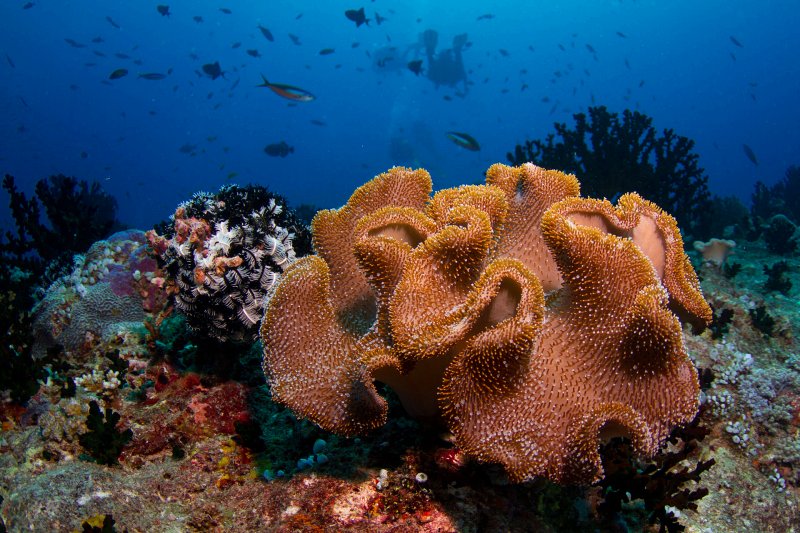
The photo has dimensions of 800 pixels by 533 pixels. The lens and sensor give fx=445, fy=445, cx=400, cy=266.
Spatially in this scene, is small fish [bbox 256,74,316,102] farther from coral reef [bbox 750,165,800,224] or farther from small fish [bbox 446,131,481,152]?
coral reef [bbox 750,165,800,224]

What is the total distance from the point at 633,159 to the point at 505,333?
10803 millimetres

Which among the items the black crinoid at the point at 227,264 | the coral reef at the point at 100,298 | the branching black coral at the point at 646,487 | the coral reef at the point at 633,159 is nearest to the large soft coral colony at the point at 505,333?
the branching black coral at the point at 646,487

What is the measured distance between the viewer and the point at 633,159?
10.9 metres

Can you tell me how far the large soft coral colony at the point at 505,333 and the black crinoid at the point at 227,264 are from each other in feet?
4.26

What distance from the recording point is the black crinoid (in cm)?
365

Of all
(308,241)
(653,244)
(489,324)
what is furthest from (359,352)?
(308,241)

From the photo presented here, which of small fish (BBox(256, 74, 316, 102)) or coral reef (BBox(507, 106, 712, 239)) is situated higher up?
small fish (BBox(256, 74, 316, 102))

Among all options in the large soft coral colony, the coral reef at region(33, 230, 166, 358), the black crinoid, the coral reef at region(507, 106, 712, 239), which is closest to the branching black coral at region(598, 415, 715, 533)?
the large soft coral colony

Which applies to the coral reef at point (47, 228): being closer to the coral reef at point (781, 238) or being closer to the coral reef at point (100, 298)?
the coral reef at point (100, 298)

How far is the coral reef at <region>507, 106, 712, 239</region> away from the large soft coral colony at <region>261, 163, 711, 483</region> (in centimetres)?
901

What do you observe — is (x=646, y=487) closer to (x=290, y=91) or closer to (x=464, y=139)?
(x=464, y=139)

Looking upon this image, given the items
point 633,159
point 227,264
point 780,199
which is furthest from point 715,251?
point 780,199

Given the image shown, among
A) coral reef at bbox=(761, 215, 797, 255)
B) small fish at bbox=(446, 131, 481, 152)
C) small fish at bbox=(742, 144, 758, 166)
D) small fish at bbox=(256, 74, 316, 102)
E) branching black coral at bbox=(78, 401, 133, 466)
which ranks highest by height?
small fish at bbox=(256, 74, 316, 102)

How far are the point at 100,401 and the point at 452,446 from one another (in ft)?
10.2
